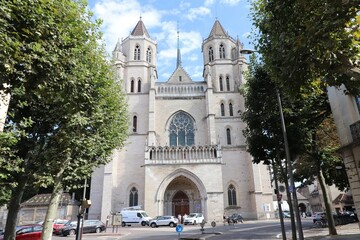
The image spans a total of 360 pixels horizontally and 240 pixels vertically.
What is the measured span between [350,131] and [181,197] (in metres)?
23.1

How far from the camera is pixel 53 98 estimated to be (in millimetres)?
7594

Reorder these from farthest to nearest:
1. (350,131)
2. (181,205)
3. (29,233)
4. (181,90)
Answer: (181,90)
(181,205)
(29,233)
(350,131)

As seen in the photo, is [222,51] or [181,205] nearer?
[181,205]

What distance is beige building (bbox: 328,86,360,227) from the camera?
12117mm

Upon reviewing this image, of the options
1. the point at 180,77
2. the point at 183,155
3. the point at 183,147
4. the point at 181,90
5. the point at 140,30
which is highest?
the point at 140,30

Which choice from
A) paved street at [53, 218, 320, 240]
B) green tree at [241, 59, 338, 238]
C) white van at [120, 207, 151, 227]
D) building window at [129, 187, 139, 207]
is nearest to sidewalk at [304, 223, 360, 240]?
green tree at [241, 59, 338, 238]

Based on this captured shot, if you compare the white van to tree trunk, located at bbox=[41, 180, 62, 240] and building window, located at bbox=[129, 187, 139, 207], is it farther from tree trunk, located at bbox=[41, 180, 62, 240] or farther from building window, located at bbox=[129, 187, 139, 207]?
tree trunk, located at bbox=[41, 180, 62, 240]

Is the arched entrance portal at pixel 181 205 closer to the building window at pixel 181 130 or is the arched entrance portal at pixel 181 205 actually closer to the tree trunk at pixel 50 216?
the building window at pixel 181 130

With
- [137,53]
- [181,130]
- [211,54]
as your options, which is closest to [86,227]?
[181,130]

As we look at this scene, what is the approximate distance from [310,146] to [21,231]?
59.3ft

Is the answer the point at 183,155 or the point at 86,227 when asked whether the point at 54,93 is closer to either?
the point at 86,227

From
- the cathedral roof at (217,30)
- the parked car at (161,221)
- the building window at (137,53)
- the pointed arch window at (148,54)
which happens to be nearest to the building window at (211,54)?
the cathedral roof at (217,30)

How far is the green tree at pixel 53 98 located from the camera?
19.8ft

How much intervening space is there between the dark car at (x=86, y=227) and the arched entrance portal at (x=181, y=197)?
9095 millimetres
